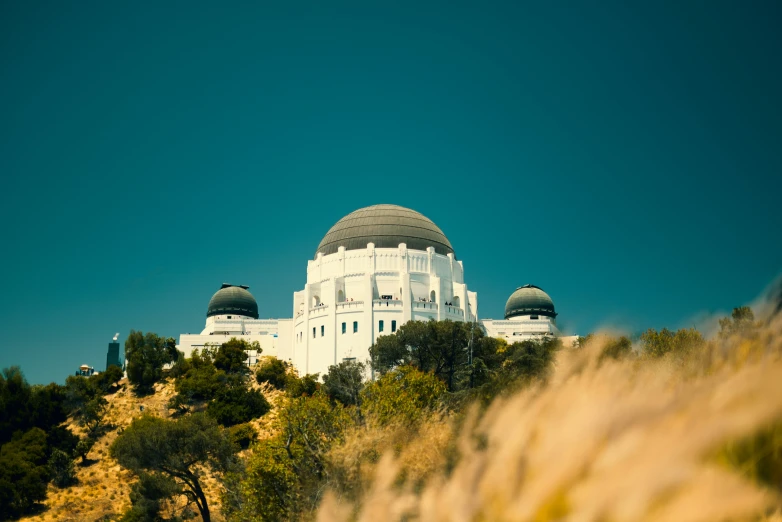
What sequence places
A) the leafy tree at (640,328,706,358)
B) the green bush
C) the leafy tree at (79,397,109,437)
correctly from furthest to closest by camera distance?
the leafy tree at (79,397,109,437) → the green bush → the leafy tree at (640,328,706,358)

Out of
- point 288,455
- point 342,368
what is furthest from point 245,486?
point 342,368

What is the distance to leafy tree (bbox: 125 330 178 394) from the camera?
236 ft

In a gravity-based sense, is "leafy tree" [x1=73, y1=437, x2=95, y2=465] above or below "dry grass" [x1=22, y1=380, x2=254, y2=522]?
above

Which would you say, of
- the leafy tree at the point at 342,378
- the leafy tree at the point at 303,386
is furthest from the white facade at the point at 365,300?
the leafy tree at the point at 342,378

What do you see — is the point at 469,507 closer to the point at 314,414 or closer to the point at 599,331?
the point at 599,331

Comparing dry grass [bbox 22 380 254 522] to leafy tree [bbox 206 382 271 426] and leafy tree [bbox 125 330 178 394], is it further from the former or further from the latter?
leafy tree [bbox 125 330 178 394]

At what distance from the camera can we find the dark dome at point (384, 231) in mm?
79062

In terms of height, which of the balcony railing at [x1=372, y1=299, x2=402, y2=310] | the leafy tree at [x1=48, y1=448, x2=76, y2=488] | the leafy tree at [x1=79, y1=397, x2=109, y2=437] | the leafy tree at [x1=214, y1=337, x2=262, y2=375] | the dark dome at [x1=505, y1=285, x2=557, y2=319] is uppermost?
the dark dome at [x1=505, y1=285, x2=557, y2=319]

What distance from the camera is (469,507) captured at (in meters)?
2.84

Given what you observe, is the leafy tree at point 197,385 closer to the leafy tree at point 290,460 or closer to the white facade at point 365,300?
the white facade at point 365,300

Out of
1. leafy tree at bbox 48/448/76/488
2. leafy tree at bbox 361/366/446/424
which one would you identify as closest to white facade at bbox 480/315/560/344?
leafy tree at bbox 361/366/446/424

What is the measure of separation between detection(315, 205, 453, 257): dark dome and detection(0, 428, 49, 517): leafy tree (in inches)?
1506

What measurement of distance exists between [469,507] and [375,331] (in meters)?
69.2

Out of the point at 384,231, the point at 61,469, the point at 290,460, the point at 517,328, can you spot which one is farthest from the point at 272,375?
the point at 290,460
